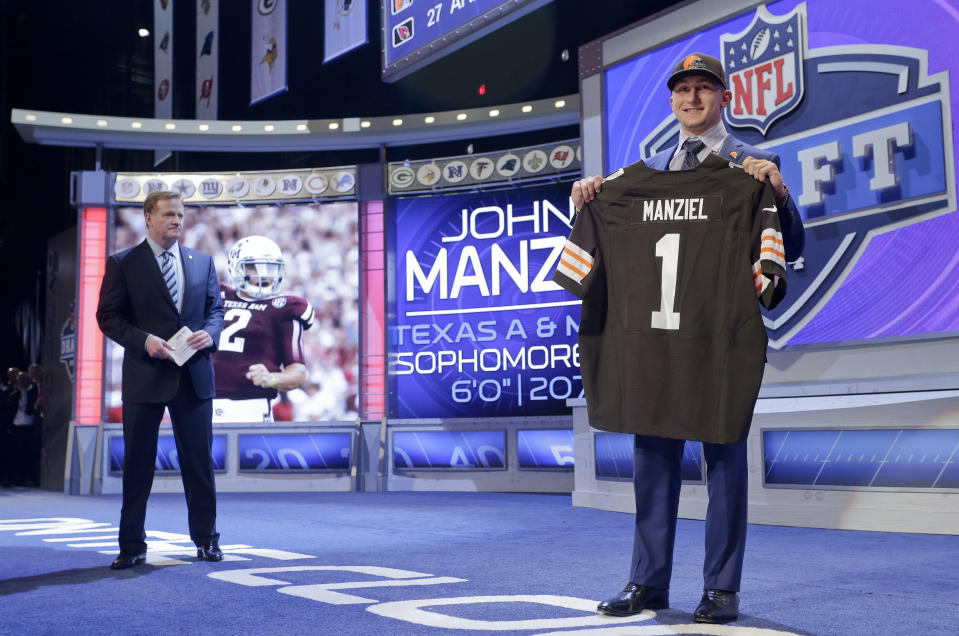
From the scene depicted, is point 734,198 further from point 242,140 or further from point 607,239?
point 242,140

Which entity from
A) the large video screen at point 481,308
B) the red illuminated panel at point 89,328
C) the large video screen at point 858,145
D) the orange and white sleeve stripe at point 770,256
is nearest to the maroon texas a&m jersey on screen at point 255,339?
the large video screen at point 481,308

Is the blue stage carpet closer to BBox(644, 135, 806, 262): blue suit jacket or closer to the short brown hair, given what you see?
BBox(644, 135, 806, 262): blue suit jacket

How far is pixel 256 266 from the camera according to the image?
10.5m

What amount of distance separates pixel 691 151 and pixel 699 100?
0.16m

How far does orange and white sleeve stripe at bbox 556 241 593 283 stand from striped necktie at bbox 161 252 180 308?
1.98m

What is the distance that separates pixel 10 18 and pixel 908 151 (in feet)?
44.3

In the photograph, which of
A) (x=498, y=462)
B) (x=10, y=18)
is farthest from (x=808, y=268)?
(x=10, y=18)

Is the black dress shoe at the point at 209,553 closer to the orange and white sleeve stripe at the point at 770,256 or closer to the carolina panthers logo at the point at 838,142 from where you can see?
the orange and white sleeve stripe at the point at 770,256

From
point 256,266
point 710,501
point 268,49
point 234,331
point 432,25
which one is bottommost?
point 710,501

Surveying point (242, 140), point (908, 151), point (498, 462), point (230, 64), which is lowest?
point (498, 462)

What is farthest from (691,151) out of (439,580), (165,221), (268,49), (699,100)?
(268,49)

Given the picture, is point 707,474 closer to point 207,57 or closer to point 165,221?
point 165,221

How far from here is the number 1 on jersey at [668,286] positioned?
2863mm

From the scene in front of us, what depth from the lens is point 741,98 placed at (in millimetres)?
6477
